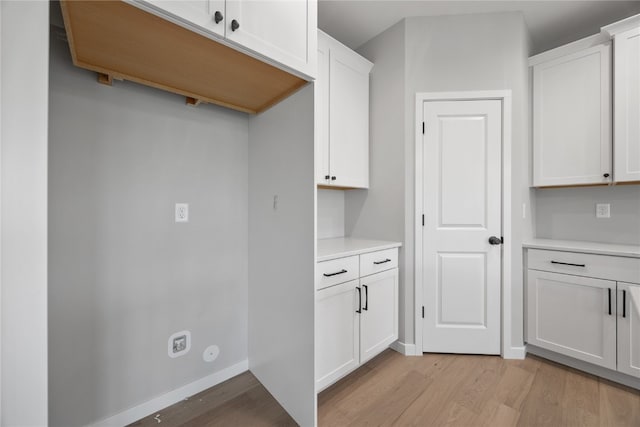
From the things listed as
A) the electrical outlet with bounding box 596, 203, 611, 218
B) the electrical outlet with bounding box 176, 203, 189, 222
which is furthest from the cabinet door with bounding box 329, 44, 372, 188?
the electrical outlet with bounding box 596, 203, 611, 218

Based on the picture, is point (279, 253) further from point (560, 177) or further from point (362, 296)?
point (560, 177)

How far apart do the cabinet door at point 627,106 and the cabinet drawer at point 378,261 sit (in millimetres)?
1666

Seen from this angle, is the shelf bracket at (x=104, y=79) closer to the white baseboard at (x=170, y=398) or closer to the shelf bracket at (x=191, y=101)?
the shelf bracket at (x=191, y=101)

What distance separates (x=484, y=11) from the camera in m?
2.18

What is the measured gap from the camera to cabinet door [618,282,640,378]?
1.76 m

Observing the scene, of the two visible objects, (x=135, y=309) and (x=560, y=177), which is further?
(x=560, y=177)

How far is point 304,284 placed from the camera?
147cm

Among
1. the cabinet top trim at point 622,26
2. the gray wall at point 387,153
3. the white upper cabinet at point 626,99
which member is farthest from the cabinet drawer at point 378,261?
the cabinet top trim at point 622,26

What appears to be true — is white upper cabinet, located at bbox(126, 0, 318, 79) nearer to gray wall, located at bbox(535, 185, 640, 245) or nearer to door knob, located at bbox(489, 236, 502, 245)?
door knob, located at bbox(489, 236, 502, 245)

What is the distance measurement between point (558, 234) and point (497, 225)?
77 centimetres

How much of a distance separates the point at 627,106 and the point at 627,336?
156cm

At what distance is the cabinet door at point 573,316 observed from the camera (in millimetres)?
1865

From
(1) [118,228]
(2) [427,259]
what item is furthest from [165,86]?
(2) [427,259]

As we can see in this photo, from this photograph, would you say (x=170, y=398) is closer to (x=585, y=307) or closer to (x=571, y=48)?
(x=585, y=307)
